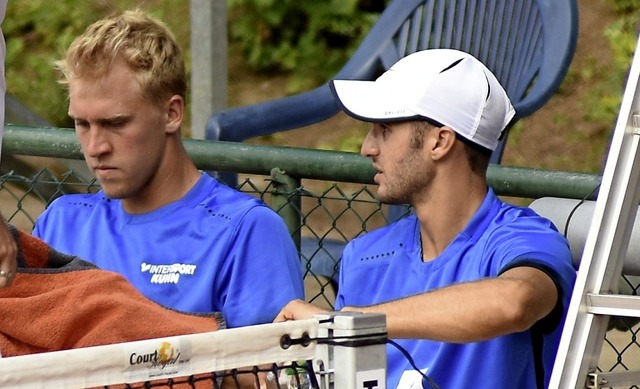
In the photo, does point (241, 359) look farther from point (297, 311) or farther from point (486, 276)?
point (486, 276)

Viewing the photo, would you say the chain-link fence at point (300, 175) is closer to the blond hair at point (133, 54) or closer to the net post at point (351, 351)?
the blond hair at point (133, 54)

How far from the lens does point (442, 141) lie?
3.00 meters

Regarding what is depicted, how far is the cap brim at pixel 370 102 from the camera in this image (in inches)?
119

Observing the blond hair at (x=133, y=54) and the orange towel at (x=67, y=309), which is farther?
the blond hair at (x=133, y=54)

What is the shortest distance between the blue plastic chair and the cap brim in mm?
1275

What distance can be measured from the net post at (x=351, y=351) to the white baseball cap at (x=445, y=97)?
1.03 m

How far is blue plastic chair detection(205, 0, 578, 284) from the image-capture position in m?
4.65

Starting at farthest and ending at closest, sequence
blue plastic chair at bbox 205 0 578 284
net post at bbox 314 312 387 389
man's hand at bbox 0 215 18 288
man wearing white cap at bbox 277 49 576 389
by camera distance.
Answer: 1. blue plastic chair at bbox 205 0 578 284
2. man wearing white cap at bbox 277 49 576 389
3. man's hand at bbox 0 215 18 288
4. net post at bbox 314 312 387 389

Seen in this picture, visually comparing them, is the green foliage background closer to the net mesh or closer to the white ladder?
the white ladder

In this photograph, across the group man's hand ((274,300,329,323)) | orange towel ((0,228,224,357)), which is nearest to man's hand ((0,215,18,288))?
orange towel ((0,228,224,357))

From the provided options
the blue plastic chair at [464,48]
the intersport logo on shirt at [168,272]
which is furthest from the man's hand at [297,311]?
the blue plastic chair at [464,48]

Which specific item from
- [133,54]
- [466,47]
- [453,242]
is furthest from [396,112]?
[466,47]

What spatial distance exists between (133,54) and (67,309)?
87 cm

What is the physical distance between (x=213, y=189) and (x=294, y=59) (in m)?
5.99
